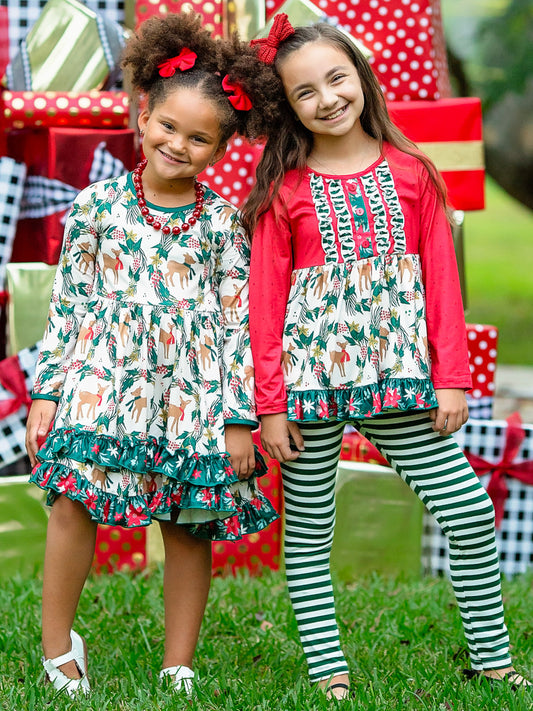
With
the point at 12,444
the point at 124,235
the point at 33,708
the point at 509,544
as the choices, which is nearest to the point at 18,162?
the point at 12,444

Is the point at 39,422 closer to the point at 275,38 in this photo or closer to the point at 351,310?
the point at 351,310

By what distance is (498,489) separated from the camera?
3.13 meters

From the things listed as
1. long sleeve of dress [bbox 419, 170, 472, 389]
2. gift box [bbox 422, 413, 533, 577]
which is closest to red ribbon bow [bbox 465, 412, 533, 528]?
gift box [bbox 422, 413, 533, 577]

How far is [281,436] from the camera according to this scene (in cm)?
215

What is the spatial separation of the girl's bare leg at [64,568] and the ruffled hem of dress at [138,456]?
0.13 metres

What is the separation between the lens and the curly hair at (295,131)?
219cm

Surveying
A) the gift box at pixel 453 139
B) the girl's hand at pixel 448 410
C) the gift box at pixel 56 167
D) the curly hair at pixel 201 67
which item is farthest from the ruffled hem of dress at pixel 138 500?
the gift box at pixel 453 139

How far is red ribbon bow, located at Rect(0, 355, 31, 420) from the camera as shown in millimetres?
3027

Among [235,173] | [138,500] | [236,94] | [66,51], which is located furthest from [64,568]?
[66,51]

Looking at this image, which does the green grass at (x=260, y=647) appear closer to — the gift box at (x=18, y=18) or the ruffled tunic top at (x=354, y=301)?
the ruffled tunic top at (x=354, y=301)

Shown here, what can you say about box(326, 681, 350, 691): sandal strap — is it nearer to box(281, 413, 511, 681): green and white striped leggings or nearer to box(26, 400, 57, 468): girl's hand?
box(281, 413, 511, 681): green and white striped leggings

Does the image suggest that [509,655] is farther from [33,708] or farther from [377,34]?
[377,34]

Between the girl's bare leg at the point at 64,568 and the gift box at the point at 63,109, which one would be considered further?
the gift box at the point at 63,109

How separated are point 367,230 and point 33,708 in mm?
1295
